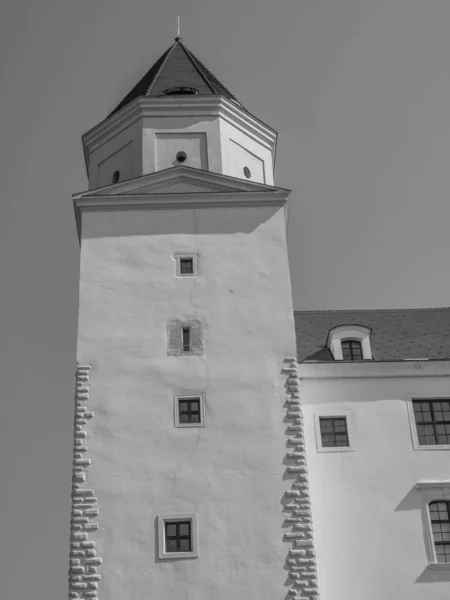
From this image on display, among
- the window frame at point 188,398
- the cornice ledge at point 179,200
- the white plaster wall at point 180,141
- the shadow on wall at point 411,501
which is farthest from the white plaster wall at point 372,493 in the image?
the white plaster wall at point 180,141

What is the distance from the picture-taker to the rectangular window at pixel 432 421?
23875 millimetres

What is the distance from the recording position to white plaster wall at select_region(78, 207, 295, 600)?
2102cm

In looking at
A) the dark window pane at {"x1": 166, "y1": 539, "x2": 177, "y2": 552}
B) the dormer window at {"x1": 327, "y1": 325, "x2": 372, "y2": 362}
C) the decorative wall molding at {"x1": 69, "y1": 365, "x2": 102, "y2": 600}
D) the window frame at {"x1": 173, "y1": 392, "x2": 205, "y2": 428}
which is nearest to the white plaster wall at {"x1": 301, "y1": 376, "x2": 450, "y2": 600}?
the dormer window at {"x1": 327, "y1": 325, "x2": 372, "y2": 362}

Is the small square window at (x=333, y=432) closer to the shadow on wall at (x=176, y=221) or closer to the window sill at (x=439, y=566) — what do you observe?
the window sill at (x=439, y=566)

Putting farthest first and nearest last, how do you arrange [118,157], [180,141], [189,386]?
[118,157] < [180,141] < [189,386]

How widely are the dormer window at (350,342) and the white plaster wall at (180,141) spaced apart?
524 centimetres

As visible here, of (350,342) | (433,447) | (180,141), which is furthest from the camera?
(180,141)

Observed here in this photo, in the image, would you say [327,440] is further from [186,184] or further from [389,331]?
[186,184]

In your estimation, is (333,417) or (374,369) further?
(374,369)

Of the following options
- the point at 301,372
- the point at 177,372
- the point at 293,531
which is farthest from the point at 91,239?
the point at 293,531

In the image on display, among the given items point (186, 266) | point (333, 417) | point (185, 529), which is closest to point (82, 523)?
point (185, 529)

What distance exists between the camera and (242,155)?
27.2 m

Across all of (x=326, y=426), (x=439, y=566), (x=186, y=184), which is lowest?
(x=439, y=566)

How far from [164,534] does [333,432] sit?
501cm
